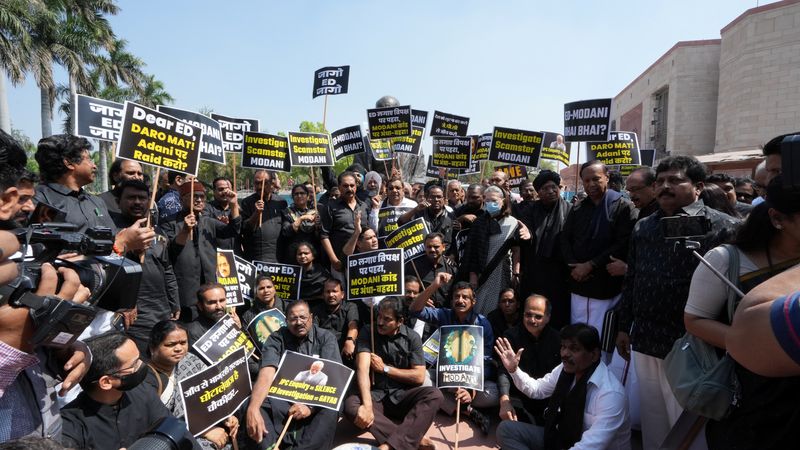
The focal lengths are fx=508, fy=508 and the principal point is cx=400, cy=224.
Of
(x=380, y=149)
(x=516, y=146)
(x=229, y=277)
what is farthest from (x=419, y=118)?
(x=229, y=277)

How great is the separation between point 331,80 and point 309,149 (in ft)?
7.69

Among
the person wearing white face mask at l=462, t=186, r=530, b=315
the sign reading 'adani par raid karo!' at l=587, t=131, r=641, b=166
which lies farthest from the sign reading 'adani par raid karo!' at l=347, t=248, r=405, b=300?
the sign reading 'adani par raid karo!' at l=587, t=131, r=641, b=166

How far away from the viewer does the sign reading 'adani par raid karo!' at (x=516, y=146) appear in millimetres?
7227

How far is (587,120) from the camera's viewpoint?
23.0 feet

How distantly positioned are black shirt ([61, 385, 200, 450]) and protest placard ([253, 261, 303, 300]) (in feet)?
8.28

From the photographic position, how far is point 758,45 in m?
22.3

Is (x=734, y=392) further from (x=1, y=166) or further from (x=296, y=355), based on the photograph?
(x=296, y=355)

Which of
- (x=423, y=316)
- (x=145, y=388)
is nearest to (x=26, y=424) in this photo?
(x=145, y=388)

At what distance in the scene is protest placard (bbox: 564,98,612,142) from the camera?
692 cm

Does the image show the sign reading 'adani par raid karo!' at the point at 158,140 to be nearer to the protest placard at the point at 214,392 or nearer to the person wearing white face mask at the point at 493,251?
the protest placard at the point at 214,392

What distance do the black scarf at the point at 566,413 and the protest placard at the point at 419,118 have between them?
7.06 metres

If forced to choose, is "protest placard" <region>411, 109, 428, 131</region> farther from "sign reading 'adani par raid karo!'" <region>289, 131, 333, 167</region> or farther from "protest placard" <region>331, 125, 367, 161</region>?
"sign reading 'adani par raid karo!'" <region>289, 131, 333, 167</region>

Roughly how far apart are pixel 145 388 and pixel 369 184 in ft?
15.6

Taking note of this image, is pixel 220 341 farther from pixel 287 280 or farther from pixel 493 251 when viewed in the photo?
pixel 493 251
